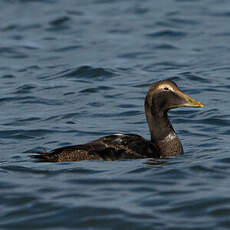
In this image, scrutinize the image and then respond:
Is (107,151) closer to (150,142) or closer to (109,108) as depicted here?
(150,142)

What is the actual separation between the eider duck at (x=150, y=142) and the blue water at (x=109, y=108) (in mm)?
143

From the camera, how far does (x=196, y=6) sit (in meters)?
24.6

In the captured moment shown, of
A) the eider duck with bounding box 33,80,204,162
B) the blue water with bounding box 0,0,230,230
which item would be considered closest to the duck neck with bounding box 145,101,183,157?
the eider duck with bounding box 33,80,204,162

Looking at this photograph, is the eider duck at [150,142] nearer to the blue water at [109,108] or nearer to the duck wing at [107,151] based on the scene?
the duck wing at [107,151]

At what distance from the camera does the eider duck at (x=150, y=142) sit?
9820 millimetres

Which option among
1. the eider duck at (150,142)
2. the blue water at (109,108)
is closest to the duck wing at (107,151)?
the eider duck at (150,142)

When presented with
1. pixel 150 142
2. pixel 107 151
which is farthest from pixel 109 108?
pixel 107 151

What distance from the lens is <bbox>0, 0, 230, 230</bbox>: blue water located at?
26.1 feet

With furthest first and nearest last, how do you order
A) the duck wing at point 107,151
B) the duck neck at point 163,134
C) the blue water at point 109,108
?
1. the duck neck at point 163,134
2. the duck wing at point 107,151
3. the blue water at point 109,108

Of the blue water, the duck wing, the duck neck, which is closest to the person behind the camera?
the blue water

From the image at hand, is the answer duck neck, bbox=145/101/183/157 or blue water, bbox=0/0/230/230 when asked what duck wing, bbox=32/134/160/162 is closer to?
blue water, bbox=0/0/230/230

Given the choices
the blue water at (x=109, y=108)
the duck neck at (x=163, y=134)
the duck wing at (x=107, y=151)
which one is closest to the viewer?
the blue water at (x=109, y=108)

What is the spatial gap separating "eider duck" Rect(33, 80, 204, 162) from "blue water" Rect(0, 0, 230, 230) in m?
0.14

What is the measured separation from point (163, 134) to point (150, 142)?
0.30 meters
